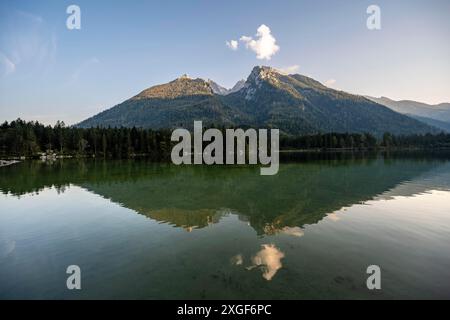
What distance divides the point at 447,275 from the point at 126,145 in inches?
7533

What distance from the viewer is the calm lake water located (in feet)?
51.2

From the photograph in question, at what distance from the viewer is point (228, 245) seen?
23.1m

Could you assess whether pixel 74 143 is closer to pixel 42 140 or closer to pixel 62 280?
pixel 42 140

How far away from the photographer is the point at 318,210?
35.2 m


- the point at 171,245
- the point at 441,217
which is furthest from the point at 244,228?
the point at 441,217

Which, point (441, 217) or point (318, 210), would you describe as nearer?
point (441, 217)

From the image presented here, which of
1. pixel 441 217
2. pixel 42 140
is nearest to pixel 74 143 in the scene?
pixel 42 140

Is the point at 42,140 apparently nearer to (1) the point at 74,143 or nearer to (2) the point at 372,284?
(1) the point at 74,143

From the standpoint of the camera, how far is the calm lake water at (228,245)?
15.6 meters
